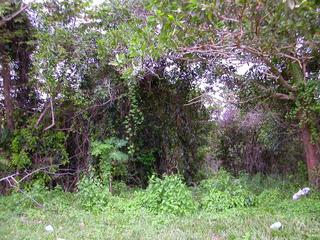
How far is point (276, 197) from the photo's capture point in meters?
5.86

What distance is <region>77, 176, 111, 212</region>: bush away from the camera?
18.7 feet

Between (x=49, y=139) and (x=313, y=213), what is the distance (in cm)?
533

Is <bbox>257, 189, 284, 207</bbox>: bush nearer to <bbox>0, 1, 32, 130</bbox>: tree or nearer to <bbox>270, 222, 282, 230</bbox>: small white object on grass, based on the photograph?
<bbox>270, 222, 282, 230</bbox>: small white object on grass

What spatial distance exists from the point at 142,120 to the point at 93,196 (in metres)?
2.04

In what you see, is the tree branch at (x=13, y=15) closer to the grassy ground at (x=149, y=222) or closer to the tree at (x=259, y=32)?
the grassy ground at (x=149, y=222)

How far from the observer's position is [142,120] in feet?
23.7

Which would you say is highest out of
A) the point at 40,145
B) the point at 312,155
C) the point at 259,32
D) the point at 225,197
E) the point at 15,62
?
the point at 15,62

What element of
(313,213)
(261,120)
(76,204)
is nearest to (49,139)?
(76,204)

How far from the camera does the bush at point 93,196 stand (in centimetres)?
571

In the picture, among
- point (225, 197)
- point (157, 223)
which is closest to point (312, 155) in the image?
point (225, 197)

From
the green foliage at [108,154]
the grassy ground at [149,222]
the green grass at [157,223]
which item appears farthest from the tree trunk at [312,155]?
the green foliage at [108,154]

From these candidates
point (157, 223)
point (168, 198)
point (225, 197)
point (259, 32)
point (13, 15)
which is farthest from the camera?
point (13, 15)

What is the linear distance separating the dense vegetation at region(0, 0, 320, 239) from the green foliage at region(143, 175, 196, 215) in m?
0.02

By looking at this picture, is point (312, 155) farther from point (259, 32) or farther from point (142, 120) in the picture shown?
point (259, 32)
